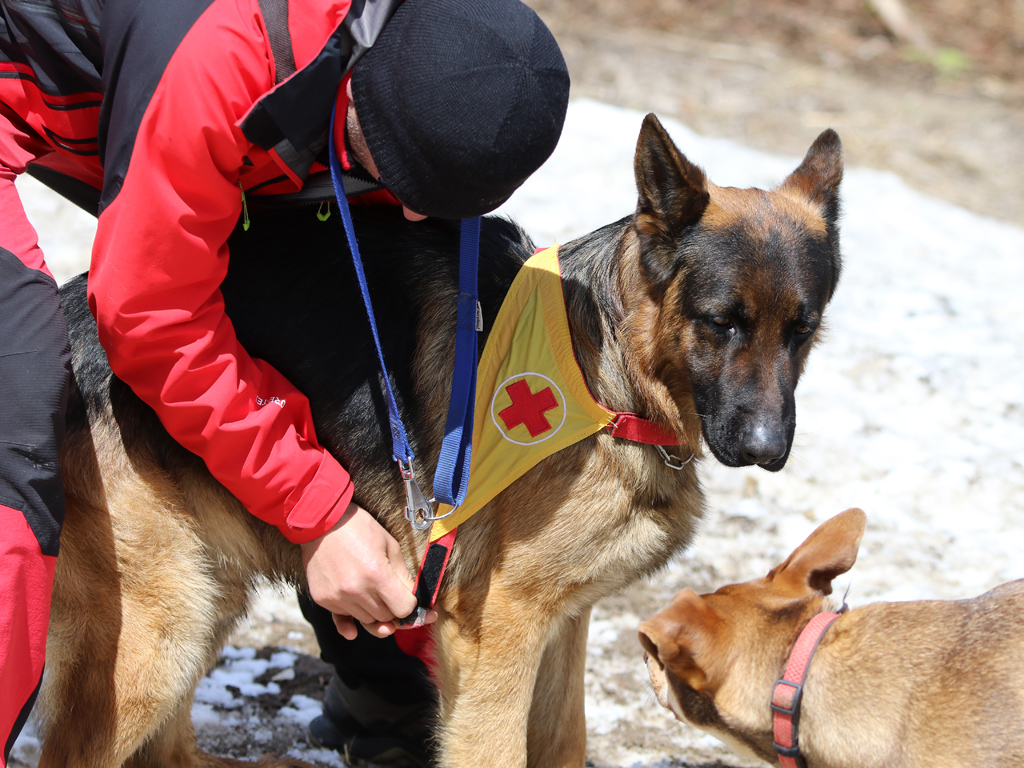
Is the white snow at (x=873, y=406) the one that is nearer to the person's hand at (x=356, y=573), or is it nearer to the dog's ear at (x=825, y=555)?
the dog's ear at (x=825, y=555)

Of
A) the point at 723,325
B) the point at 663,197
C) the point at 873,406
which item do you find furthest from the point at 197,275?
the point at 873,406

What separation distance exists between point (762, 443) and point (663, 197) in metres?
0.79

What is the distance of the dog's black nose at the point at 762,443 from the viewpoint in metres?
2.49

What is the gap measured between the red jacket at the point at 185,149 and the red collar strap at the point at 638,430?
0.93m

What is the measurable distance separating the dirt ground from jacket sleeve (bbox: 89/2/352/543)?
729 centimetres

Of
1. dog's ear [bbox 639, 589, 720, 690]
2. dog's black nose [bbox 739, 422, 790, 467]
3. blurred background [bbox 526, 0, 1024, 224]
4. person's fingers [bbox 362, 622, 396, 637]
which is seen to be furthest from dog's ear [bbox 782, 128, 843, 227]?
blurred background [bbox 526, 0, 1024, 224]

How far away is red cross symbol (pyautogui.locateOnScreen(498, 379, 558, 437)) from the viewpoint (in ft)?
8.75

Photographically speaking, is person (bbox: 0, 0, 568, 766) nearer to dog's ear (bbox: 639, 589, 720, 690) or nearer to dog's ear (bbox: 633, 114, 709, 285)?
dog's ear (bbox: 633, 114, 709, 285)

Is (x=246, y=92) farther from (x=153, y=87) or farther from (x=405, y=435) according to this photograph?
(x=405, y=435)

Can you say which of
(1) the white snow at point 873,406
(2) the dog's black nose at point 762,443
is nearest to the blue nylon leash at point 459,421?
(2) the dog's black nose at point 762,443

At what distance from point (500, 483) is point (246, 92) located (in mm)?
1308

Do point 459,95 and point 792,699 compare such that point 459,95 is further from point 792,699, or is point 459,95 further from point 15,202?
point 792,699

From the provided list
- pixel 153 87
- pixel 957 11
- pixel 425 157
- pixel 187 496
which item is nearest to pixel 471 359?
pixel 425 157

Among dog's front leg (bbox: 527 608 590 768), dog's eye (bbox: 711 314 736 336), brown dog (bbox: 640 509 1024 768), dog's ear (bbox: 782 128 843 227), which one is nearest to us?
brown dog (bbox: 640 509 1024 768)
